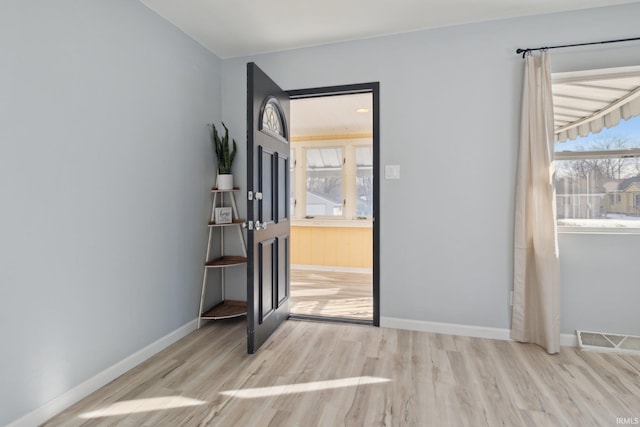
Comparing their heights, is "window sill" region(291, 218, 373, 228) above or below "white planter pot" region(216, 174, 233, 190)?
below

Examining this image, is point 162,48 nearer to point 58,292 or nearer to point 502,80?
point 58,292

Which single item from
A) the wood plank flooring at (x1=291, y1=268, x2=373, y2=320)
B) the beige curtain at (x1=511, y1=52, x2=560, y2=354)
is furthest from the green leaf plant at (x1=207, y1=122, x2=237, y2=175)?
the beige curtain at (x1=511, y1=52, x2=560, y2=354)

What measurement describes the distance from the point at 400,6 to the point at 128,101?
2036 mm

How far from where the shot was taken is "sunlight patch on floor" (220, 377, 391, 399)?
1871 millimetres

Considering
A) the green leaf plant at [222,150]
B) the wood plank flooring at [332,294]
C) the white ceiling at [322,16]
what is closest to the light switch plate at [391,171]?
the white ceiling at [322,16]

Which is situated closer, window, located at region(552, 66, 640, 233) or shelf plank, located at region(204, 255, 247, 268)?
window, located at region(552, 66, 640, 233)

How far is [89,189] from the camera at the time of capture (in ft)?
6.26

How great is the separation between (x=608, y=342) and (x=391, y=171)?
2046mm

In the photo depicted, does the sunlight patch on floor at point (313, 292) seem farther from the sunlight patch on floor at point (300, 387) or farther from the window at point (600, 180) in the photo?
the window at point (600, 180)

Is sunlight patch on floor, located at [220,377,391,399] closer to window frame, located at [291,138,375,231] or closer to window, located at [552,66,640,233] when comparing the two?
window, located at [552,66,640,233]

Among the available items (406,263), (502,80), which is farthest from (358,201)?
(502,80)

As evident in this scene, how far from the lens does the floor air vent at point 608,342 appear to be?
2327mm

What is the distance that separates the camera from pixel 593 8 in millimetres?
2379

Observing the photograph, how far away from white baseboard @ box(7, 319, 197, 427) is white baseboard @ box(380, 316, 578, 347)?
178 centimetres
